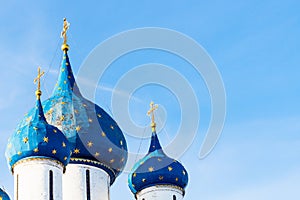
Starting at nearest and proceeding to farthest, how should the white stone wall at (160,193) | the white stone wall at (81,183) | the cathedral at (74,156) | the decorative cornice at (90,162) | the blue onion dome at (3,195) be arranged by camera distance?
the blue onion dome at (3,195) < the cathedral at (74,156) < the white stone wall at (81,183) < the decorative cornice at (90,162) < the white stone wall at (160,193)

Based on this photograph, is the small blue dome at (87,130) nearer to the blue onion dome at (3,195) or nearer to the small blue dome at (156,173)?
the small blue dome at (156,173)

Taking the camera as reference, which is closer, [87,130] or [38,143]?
[38,143]

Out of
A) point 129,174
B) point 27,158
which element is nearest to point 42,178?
Result: point 27,158

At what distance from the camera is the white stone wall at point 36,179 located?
1862 centimetres

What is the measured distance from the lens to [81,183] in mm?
20562

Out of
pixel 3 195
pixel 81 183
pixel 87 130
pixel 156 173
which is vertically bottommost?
pixel 3 195

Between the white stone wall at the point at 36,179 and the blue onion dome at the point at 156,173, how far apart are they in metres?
3.34

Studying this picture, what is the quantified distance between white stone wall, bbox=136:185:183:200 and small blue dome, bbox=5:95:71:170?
3.17m

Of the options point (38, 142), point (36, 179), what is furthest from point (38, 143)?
point (36, 179)

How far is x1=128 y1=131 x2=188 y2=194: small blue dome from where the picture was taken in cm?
2170

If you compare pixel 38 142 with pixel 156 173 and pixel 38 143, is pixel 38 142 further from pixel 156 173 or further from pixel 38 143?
pixel 156 173

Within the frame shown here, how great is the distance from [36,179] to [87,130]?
281 centimetres

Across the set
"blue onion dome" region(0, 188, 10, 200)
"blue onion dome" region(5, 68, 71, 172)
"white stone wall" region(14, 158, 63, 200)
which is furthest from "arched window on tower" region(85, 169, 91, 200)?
"blue onion dome" region(0, 188, 10, 200)

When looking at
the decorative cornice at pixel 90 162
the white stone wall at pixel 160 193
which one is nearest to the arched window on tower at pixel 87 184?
the decorative cornice at pixel 90 162
